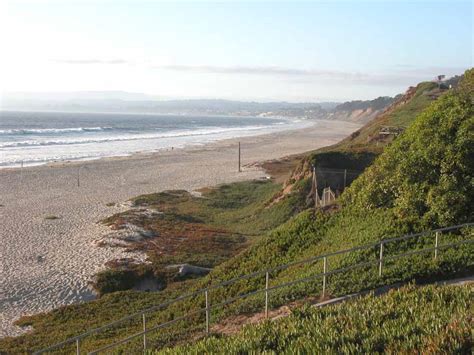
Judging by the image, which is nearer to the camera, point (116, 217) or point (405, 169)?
point (405, 169)

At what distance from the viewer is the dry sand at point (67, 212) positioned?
1939 centimetres

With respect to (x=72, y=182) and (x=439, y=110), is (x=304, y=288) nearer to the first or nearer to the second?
(x=439, y=110)

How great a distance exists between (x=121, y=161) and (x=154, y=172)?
975 cm

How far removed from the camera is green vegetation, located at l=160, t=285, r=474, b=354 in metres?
7.32

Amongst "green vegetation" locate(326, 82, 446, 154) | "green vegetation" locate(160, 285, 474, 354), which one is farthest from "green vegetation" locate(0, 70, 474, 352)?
"green vegetation" locate(326, 82, 446, 154)

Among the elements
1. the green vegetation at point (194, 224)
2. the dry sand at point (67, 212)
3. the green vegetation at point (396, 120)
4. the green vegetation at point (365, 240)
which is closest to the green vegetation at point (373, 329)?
the green vegetation at point (365, 240)

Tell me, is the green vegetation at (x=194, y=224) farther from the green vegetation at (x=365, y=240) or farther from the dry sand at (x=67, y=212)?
the green vegetation at (x=365, y=240)

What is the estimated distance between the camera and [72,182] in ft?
148

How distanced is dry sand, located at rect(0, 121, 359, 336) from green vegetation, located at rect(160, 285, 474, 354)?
10005mm

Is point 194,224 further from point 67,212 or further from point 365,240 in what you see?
point 365,240

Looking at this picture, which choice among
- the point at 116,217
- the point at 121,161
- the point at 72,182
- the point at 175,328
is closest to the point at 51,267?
the point at 116,217

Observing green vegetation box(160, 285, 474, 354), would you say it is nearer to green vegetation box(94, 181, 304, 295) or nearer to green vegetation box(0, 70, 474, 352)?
green vegetation box(0, 70, 474, 352)

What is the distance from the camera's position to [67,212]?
32688 millimetres

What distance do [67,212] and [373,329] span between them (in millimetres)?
27497
